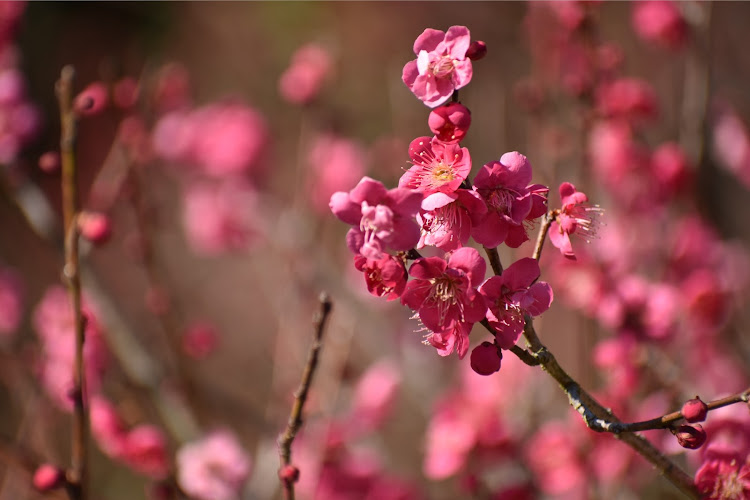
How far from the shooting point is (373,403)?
1688mm

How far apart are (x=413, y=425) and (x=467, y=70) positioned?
2847mm

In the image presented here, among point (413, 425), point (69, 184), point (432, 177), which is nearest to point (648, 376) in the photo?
point (432, 177)

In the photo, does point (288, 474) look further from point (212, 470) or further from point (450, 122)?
point (212, 470)

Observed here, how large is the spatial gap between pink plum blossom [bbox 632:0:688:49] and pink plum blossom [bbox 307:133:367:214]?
1038 mm

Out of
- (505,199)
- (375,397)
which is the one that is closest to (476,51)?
(505,199)

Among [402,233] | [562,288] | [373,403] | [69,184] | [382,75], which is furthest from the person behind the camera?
[382,75]

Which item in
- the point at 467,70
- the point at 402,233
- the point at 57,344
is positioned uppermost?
the point at 467,70

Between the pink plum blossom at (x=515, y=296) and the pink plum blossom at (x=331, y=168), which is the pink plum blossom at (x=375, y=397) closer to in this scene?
the pink plum blossom at (x=331, y=168)

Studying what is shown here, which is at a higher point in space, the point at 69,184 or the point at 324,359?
the point at 69,184

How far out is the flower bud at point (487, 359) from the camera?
67cm

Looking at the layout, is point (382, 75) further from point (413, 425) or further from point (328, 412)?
point (328, 412)

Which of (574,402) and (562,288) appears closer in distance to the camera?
(574,402)

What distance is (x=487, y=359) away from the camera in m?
0.67

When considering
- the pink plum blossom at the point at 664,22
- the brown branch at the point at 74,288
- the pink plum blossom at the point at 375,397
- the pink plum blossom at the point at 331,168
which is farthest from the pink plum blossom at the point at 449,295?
the pink plum blossom at the point at 331,168
